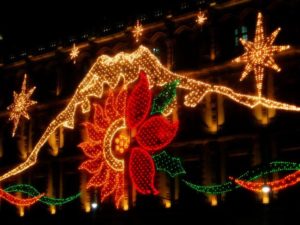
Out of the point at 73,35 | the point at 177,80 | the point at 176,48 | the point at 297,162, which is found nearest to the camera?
the point at 297,162

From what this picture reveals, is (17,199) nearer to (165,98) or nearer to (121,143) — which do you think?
(121,143)

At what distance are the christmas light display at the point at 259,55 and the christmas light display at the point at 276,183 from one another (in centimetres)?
364

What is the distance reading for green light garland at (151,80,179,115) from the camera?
26.5 meters

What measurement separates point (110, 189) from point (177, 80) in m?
5.80

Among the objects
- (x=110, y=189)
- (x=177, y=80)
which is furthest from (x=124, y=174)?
(x=177, y=80)

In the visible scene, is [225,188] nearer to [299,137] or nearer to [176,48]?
[299,137]

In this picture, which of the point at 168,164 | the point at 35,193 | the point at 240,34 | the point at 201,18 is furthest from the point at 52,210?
the point at 240,34

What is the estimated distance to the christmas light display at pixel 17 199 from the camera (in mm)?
31234

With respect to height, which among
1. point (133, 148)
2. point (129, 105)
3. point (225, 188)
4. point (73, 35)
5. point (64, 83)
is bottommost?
point (225, 188)

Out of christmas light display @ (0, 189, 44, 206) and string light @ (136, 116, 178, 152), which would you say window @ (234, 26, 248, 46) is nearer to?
string light @ (136, 116, 178, 152)

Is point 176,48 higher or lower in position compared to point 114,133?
higher

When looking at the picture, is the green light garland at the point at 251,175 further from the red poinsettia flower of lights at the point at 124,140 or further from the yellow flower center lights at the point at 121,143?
the yellow flower center lights at the point at 121,143

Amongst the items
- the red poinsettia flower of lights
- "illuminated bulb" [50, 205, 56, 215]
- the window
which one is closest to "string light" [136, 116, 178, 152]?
the red poinsettia flower of lights

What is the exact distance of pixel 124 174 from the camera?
2703 centimetres
